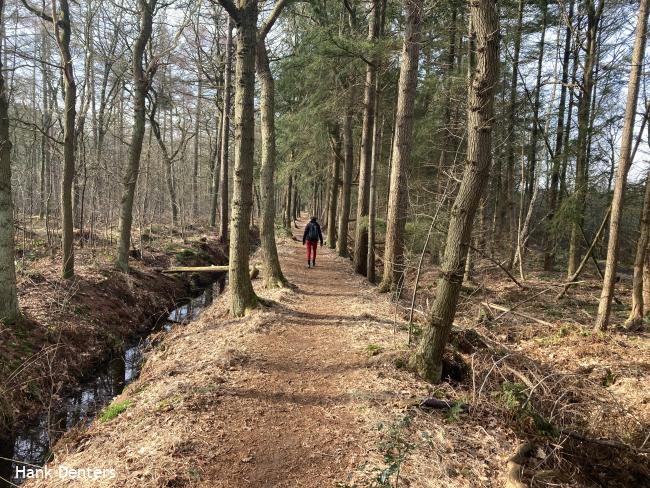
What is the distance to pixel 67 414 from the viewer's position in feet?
19.6

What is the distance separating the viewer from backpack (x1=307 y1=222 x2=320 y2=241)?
40.8 feet

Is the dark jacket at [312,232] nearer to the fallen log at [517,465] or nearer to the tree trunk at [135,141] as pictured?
the tree trunk at [135,141]

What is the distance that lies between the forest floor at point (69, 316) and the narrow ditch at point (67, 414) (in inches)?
6.0

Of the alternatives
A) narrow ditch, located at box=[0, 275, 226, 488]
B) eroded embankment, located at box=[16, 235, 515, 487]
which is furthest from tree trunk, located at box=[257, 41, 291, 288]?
eroded embankment, located at box=[16, 235, 515, 487]

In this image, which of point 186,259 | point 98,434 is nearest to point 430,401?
point 98,434

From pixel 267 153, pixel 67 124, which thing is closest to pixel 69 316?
pixel 67 124

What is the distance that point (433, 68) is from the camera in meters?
13.9

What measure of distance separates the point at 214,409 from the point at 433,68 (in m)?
13.5

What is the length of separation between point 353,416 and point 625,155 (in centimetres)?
712

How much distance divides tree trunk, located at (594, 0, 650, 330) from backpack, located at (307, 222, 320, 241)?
7623 mm

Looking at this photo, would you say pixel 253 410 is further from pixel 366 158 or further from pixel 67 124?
pixel 366 158

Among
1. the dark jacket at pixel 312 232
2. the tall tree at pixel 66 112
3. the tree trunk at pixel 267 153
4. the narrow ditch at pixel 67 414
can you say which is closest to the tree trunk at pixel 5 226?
the narrow ditch at pixel 67 414

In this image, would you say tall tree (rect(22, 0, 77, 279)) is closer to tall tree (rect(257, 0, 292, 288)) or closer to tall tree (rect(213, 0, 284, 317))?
tall tree (rect(257, 0, 292, 288))

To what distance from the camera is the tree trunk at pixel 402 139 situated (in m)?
8.91
